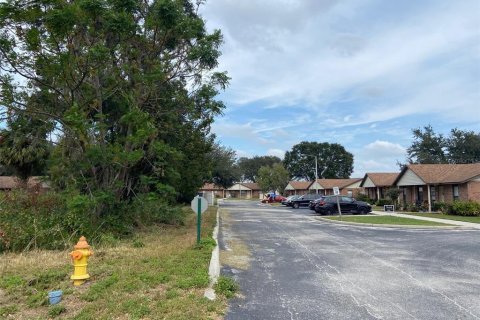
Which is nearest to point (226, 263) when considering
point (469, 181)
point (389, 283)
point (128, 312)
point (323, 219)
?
point (389, 283)

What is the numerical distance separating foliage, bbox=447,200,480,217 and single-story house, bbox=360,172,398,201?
14850mm

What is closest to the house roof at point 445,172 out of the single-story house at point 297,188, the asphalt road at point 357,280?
the asphalt road at point 357,280

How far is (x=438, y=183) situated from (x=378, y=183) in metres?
13.2

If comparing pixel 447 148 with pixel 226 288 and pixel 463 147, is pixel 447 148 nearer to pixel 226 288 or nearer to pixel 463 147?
pixel 463 147

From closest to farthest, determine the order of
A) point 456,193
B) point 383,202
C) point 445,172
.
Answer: point 456,193 < point 445,172 < point 383,202

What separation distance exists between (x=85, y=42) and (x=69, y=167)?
4399mm

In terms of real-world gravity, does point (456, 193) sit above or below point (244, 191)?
below

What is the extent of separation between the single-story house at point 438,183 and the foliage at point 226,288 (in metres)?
30.0

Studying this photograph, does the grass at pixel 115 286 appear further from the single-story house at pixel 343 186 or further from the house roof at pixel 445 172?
the single-story house at pixel 343 186

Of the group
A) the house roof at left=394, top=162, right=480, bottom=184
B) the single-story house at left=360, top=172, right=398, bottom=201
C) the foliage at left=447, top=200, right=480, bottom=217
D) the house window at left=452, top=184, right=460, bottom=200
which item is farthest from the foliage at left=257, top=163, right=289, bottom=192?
the foliage at left=447, top=200, right=480, bottom=217

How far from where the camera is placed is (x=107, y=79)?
15.1 meters

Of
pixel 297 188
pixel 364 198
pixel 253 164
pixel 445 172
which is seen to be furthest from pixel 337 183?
pixel 253 164

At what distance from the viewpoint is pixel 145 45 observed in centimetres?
1579

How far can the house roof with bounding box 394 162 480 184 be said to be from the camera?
3269 centimetres
